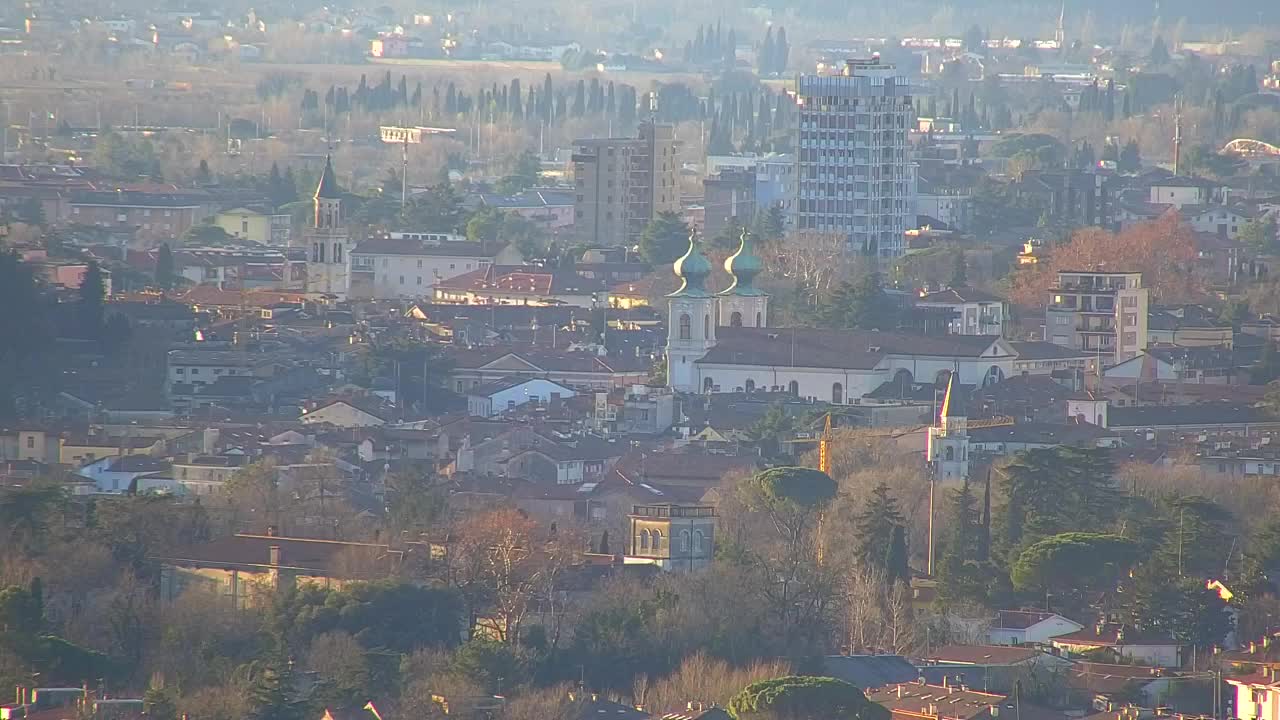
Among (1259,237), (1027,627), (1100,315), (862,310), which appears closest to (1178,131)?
(1259,237)

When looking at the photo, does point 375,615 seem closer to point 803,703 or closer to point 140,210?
point 803,703

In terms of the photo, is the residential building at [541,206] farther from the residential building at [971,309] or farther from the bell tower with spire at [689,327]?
the bell tower with spire at [689,327]

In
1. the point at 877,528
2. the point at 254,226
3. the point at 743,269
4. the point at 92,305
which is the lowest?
the point at 877,528

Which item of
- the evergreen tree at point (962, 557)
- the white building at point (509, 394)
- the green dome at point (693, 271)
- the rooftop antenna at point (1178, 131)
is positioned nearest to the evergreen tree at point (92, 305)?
the white building at point (509, 394)

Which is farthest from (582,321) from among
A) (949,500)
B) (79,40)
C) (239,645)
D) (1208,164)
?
(79,40)

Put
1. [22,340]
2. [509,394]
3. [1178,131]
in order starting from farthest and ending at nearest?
[1178,131] < [509,394] < [22,340]
